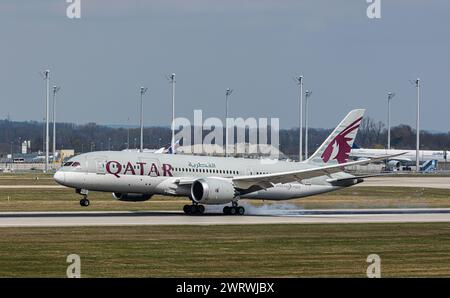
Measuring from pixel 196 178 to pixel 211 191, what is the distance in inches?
93.9

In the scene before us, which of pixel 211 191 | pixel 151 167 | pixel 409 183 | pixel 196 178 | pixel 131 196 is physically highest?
pixel 151 167

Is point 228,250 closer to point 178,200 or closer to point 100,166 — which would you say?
point 100,166

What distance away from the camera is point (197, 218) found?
60.5 metres

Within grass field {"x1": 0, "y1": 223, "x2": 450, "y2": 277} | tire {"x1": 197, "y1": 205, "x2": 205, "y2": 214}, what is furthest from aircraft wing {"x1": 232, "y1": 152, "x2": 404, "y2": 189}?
grass field {"x1": 0, "y1": 223, "x2": 450, "y2": 277}

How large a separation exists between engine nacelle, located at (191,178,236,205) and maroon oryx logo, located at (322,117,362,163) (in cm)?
1025

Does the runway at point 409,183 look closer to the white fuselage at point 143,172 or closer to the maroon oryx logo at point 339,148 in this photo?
the maroon oryx logo at point 339,148

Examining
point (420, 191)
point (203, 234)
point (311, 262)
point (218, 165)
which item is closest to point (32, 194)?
point (218, 165)

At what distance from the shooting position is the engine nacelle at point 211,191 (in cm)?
6275

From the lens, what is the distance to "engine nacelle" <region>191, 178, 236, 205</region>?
62.8 meters

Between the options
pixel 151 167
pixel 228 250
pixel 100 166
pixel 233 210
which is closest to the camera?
pixel 228 250

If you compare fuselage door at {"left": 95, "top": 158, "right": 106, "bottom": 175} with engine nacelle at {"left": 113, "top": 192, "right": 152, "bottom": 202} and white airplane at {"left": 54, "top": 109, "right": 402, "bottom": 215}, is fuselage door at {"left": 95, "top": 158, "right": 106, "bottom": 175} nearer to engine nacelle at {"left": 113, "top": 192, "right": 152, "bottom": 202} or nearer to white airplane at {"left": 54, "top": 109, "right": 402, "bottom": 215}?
white airplane at {"left": 54, "top": 109, "right": 402, "bottom": 215}

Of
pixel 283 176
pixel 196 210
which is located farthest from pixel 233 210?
pixel 283 176

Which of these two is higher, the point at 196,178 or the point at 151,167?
the point at 151,167

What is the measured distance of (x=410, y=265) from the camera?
37.7 metres
